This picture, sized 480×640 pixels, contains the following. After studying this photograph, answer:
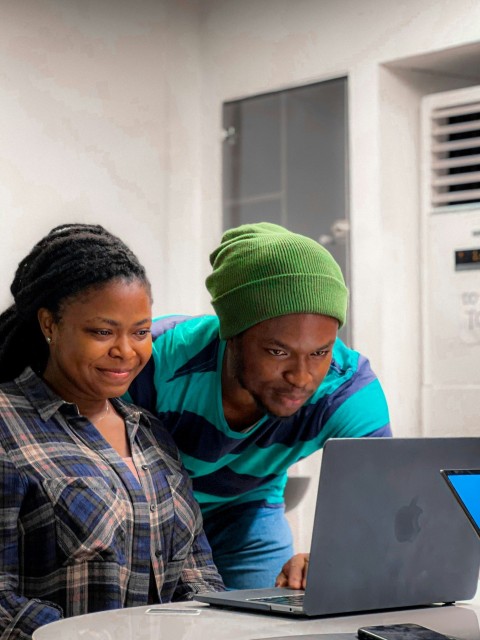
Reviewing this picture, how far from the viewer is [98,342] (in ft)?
5.53

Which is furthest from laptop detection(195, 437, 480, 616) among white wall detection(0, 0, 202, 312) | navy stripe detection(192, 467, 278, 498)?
white wall detection(0, 0, 202, 312)

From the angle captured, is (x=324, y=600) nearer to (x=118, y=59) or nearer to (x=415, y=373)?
(x=415, y=373)

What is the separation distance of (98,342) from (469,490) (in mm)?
668

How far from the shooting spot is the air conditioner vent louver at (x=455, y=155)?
9.37ft

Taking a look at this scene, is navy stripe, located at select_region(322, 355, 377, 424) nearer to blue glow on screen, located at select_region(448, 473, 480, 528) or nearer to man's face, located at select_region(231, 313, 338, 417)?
man's face, located at select_region(231, 313, 338, 417)

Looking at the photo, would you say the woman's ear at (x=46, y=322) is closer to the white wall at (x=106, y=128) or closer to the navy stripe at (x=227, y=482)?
the navy stripe at (x=227, y=482)

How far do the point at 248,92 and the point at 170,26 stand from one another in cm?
34

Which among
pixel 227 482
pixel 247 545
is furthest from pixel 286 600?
pixel 247 545

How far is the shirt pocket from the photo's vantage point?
154cm

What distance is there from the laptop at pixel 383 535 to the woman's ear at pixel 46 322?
53 cm

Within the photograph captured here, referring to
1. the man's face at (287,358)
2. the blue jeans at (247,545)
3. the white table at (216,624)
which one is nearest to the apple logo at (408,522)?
the white table at (216,624)

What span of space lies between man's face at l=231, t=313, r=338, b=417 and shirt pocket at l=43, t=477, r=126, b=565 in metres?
0.36

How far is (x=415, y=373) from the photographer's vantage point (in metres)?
2.94

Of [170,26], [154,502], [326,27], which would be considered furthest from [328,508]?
[170,26]
